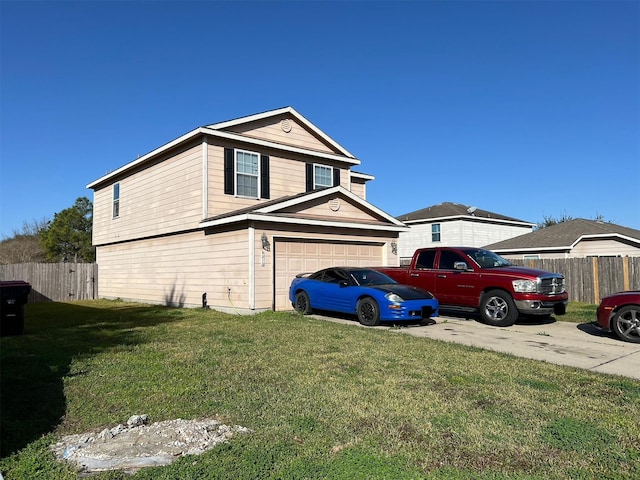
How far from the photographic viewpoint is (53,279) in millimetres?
21422

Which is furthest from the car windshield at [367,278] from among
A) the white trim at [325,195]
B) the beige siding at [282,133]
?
the beige siding at [282,133]

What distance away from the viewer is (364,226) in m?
15.4

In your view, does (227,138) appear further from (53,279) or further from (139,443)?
(53,279)

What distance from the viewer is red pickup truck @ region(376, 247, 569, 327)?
1045 centimetres

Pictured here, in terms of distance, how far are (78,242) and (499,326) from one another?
36.1 meters

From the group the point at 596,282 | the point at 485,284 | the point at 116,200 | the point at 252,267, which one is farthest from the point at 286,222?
the point at 596,282

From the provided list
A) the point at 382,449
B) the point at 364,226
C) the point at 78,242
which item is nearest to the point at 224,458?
the point at 382,449

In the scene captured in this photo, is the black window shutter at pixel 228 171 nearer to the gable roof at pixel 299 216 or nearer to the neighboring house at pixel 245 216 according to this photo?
the neighboring house at pixel 245 216

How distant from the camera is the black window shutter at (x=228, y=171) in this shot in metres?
15.1

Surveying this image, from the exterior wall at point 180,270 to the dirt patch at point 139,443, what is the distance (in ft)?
29.3

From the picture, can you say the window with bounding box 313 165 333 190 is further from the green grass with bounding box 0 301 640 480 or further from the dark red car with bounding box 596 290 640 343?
the dark red car with bounding box 596 290 640 343

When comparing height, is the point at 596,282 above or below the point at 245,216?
below

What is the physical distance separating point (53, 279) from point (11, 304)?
13.9 metres

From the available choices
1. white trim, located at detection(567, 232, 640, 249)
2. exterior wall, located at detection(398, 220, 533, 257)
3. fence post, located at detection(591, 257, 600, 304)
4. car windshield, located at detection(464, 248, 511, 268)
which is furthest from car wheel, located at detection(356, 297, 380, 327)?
exterior wall, located at detection(398, 220, 533, 257)
